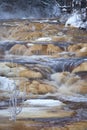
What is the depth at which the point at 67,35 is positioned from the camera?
637 inches

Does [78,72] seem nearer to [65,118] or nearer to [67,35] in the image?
[65,118]

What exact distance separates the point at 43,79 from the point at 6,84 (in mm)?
1045

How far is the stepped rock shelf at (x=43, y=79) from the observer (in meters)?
6.85

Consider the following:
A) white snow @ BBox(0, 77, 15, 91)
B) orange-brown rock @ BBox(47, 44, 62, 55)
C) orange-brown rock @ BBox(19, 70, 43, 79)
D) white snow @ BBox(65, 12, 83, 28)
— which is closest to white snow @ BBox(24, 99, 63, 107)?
white snow @ BBox(0, 77, 15, 91)

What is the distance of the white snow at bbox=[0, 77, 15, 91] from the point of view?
9096mm

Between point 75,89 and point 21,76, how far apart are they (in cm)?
157

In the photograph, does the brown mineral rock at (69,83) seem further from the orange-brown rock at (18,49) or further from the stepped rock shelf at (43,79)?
the orange-brown rock at (18,49)

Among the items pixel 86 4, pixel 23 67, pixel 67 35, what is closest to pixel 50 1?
pixel 86 4

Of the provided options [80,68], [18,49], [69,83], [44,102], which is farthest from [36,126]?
[18,49]

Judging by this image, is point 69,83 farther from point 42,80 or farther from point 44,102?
point 44,102

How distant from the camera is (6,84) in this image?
9.48 m

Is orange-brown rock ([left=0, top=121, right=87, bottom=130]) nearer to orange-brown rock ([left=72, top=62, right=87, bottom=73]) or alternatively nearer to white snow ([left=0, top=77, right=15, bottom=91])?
white snow ([left=0, top=77, right=15, bottom=91])

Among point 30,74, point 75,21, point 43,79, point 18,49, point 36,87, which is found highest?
point 36,87

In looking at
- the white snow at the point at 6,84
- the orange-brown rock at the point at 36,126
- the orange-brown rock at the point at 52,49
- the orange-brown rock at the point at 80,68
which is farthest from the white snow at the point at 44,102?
the orange-brown rock at the point at 52,49
